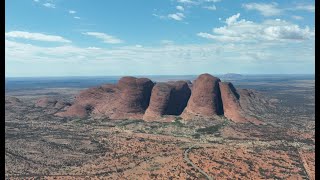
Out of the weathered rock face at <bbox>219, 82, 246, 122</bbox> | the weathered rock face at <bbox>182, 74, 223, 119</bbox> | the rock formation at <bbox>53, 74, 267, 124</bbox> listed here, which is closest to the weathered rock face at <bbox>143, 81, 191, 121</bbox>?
the rock formation at <bbox>53, 74, 267, 124</bbox>

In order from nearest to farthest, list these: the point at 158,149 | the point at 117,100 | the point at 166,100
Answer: the point at 158,149 < the point at 166,100 < the point at 117,100

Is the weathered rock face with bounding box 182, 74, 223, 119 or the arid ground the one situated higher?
the weathered rock face with bounding box 182, 74, 223, 119

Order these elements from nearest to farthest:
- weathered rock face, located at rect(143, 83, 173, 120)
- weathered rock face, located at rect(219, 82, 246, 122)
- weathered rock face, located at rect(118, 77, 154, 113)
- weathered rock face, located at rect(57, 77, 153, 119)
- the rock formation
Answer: weathered rock face, located at rect(219, 82, 246, 122), the rock formation, weathered rock face, located at rect(143, 83, 173, 120), weathered rock face, located at rect(57, 77, 153, 119), weathered rock face, located at rect(118, 77, 154, 113)

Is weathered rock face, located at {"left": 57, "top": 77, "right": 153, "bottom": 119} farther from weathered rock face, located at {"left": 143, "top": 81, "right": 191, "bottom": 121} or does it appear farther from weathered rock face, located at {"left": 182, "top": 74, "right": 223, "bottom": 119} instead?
weathered rock face, located at {"left": 182, "top": 74, "right": 223, "bottom": 119}

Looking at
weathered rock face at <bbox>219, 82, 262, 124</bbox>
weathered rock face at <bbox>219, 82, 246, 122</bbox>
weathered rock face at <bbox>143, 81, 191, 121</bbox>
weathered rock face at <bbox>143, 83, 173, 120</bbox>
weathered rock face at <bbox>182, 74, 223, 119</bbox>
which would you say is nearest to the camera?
weathered rock face at <bbox>219, 82, 262, 124</bbox>

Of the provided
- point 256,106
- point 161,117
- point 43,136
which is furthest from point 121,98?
point 256,106

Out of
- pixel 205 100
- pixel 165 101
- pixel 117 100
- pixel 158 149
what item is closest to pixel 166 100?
pixel 165 101

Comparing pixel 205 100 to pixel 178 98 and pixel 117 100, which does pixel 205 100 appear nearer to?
pixel 178 98

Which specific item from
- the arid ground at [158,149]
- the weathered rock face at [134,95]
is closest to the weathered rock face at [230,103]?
the arid ground at [158,149]

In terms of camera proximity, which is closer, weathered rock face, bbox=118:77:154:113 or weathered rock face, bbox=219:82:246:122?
weathered rock face, bbox=219:82:246:122
